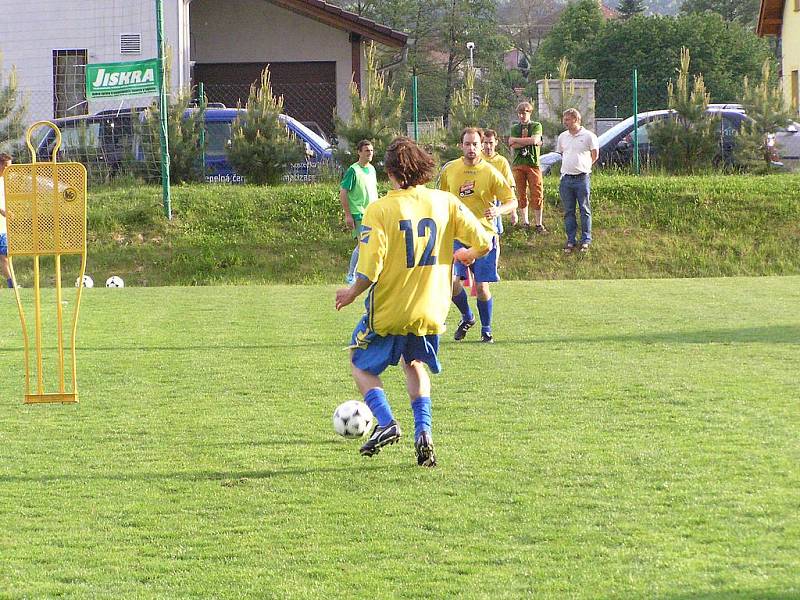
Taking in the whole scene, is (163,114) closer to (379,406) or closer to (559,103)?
(559,103)

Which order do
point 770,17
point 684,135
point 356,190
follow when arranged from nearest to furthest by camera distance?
point 356,190 → point 684,135 → point 770,17

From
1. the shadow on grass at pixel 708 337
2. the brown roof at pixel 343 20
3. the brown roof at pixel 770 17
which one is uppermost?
the brown roof at pixel 770 17

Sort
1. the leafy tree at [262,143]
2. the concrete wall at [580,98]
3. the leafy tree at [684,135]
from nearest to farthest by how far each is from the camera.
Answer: the leafy tree at [262,143], the leafy tree at [684,135], the concrete wall at [580,98]

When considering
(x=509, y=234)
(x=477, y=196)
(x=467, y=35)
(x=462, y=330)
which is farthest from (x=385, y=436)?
(x=467, y=35)

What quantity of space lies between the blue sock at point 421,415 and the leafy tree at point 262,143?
16776mm

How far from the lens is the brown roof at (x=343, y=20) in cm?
2966

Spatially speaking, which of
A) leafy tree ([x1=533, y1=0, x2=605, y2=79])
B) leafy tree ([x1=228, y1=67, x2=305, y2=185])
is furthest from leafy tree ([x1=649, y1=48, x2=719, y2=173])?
leafy tree ([x1=533, y1=0, x2=605, y2=79])

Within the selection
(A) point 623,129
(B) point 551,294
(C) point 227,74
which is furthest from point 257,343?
(C) point 227,74

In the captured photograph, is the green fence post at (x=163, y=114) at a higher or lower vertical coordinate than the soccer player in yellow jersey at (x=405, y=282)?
higher

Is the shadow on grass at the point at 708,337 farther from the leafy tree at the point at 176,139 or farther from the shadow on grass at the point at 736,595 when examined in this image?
the leafy tree at the point at 176,139

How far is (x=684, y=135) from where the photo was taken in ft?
77.2

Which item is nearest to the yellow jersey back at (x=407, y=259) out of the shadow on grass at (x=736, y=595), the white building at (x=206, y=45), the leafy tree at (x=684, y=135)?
the shadow on grass at (x=736, y=595)

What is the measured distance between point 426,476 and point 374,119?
55.7 ft

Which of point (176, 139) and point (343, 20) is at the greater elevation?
point (343, 20)
